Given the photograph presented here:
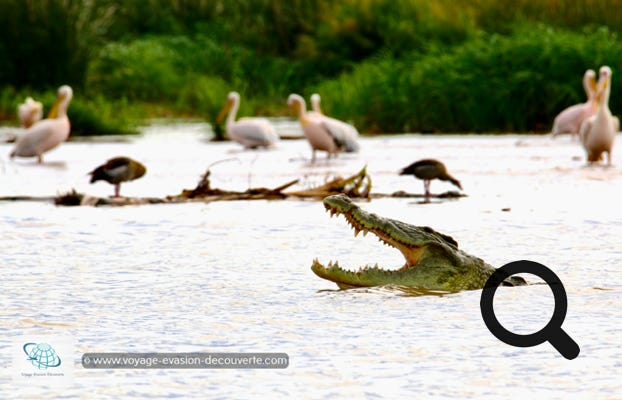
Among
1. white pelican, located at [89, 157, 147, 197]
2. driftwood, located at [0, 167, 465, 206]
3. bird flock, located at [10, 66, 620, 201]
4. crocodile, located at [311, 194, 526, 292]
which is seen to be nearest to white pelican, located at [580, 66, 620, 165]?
bird flock, located at [10, 66, 620, 201]

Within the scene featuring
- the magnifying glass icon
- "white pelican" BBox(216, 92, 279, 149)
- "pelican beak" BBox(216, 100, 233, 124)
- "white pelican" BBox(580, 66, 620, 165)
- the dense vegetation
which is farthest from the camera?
"pelican beak" BBox(216, 100, 233, 124)

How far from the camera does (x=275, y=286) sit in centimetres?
616

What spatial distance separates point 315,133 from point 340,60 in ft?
35.3

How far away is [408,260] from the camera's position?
19.3 feet

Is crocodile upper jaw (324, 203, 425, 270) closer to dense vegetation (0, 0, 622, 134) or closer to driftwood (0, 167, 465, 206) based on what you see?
driftwood (0, 167, 465, 206)

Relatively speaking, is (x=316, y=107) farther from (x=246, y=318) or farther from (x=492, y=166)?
(x=246, y=318)

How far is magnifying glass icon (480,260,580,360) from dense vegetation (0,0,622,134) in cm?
1390

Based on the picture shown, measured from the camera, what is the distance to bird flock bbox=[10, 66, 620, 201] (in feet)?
33.9

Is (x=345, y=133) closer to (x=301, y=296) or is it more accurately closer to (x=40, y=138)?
(x=40, y=138)

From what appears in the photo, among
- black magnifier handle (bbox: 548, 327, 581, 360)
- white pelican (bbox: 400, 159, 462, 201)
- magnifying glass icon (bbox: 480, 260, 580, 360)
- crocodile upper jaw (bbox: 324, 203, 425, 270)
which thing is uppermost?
crocodile upper jaw (bbox: 324, 203, 425, 270)

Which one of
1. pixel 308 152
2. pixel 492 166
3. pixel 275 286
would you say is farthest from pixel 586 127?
pixel 275 286

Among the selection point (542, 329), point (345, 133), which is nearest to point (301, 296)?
point (542, 329)

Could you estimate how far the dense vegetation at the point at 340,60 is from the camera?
20344 millimetres

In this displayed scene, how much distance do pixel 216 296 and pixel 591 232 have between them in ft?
9.57
